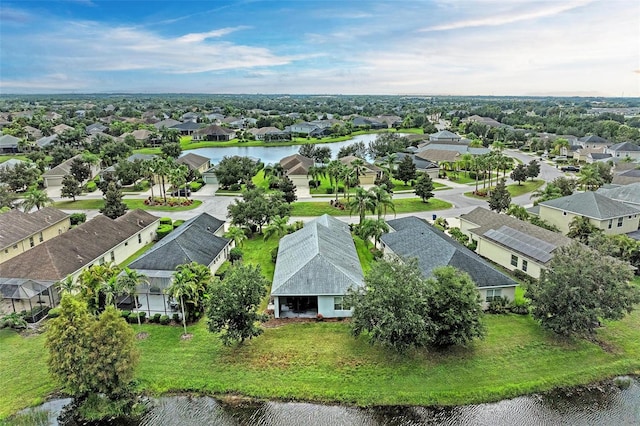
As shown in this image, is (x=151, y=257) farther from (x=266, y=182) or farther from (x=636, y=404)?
(x=266, y=182)

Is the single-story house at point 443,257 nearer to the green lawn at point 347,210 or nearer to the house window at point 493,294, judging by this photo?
the house window at point 493,294

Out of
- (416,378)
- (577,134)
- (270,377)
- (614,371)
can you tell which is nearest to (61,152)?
(270,377)

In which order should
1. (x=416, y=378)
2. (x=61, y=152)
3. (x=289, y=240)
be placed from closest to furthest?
(x=416, y=378), (x=289, y=240), (x=61, y=152)

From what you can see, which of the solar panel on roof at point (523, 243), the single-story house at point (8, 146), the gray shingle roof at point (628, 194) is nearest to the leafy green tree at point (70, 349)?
the solar panel on roof at point (523, 243)

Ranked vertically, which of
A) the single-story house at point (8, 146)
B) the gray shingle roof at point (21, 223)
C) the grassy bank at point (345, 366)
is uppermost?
the single-story house at point (8, 146)

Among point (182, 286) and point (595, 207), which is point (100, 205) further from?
point (595, 207)

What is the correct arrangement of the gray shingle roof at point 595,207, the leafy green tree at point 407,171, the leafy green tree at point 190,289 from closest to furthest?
the leafy green tree at point 190,289 → the gray shingle roof at point 595,207 → the leafy green tree at point 407,171

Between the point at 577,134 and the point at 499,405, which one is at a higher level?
the point at 577,134

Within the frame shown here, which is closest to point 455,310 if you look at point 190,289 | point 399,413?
point 399,413
